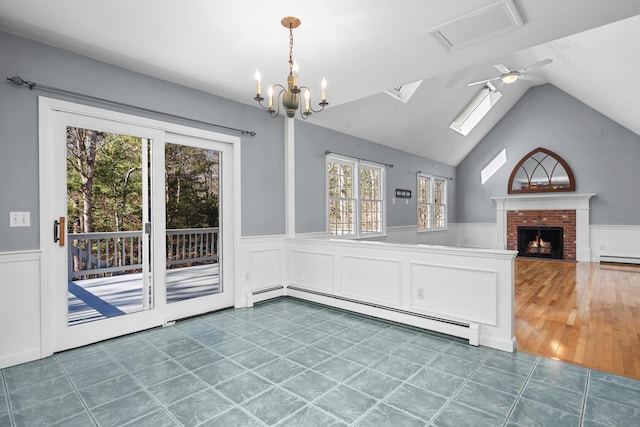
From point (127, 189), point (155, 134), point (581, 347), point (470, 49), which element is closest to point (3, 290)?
point (127, 189)

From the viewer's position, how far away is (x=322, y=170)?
5.32 m

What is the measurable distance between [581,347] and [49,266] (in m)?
4.60

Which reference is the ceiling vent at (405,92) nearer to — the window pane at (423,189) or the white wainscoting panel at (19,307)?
the window pane at (423,189)

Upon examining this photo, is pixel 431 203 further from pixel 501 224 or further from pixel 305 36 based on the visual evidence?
pixel 305 36

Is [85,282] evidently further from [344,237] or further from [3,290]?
[344,237]

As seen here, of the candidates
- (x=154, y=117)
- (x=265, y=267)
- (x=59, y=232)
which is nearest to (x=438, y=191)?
(x=265, y=267)

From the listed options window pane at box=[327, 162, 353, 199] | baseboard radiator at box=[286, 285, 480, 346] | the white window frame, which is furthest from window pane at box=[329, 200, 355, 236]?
the white window frame

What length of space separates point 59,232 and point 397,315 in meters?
3.27

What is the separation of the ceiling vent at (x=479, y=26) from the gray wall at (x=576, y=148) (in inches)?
266

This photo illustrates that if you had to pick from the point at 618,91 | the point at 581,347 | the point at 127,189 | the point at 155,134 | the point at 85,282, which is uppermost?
the point at 618,91

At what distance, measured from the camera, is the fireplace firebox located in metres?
7.96

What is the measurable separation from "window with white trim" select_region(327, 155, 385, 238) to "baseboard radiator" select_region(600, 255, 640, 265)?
5.22 m

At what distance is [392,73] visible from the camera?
3482 mm

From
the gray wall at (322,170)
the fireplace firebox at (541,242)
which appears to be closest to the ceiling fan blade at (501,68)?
the gray wall at (322,170)
